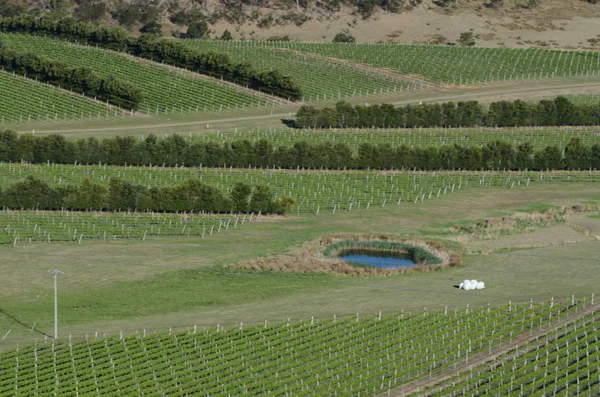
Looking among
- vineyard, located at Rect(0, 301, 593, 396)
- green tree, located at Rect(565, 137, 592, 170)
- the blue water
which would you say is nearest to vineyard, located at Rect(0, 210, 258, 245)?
the blue water

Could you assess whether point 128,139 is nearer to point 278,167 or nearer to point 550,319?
point 278,167

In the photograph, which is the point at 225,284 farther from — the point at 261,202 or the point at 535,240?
the point at 535,240

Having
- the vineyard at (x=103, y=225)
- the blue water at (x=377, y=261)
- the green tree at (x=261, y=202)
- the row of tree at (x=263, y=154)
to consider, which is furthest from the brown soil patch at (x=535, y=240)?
the row of tree at (x=263, y=154)

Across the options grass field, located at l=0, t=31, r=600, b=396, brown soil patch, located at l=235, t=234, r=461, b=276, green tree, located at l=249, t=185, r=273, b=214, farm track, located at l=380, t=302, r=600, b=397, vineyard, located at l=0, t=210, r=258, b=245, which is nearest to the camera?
farm track, located at l=380, t=302, r=600, b=397

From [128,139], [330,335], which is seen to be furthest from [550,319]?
[128,139]

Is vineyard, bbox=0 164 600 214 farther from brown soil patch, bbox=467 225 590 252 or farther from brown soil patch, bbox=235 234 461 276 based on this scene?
brown soil patch, bbox=235 234 461 276

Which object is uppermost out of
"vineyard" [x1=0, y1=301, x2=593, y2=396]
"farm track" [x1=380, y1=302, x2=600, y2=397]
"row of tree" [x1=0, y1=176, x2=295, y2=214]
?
"farm track" [x1=380, y1=302, x2=600, y2=397]

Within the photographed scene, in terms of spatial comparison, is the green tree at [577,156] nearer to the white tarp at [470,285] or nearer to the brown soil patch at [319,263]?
the brown soil patch at [319,263]
